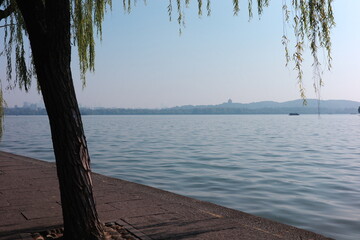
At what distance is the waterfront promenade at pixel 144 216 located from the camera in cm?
448

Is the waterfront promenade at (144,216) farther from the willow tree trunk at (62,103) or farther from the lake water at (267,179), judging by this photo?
the lake water at (267,179)

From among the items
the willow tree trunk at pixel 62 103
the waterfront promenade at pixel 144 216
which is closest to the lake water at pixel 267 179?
the waterfront promenade at pixel 144 216

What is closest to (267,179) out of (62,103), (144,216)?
(144,216)

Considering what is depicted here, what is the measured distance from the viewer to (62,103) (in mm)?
3779

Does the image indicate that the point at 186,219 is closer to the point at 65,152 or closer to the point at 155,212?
the point at 155,212

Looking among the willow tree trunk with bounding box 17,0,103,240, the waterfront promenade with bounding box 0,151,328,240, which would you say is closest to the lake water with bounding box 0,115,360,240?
the waterfront promenade with bounding box 0,151,328,240

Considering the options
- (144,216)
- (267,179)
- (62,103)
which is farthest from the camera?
(267,179)

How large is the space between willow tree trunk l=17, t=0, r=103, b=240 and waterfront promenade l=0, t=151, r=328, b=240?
0.79 metres

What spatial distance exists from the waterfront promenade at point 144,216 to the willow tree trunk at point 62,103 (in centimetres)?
79

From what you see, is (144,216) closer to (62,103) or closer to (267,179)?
(62,103)

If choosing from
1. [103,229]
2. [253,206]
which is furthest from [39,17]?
[253,206]

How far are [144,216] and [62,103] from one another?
2.16 meters

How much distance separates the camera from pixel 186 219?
5094mm

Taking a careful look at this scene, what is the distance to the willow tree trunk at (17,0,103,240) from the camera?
12.4 feet
